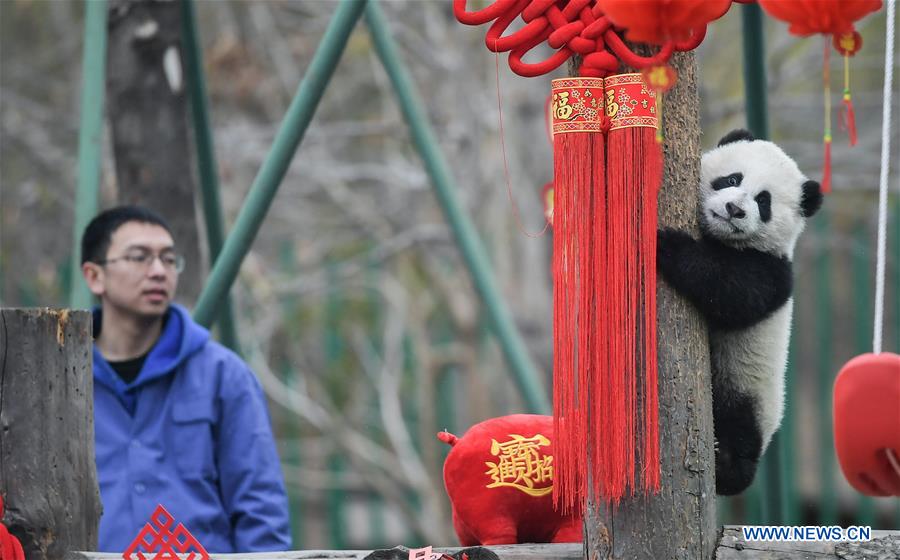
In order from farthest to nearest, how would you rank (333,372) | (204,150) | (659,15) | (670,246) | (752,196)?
(333,372) → (204,150) → (752,196) → (670,246) → (659,15)

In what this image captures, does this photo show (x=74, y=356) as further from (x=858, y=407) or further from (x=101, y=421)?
(x=858, y=407)

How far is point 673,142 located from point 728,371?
0.57 metres

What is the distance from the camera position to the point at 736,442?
254 centimetres

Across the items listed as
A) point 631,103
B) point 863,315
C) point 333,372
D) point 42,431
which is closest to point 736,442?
point 631,103

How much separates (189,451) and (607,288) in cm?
163

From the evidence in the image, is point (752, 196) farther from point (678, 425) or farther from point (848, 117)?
point (678, 425)

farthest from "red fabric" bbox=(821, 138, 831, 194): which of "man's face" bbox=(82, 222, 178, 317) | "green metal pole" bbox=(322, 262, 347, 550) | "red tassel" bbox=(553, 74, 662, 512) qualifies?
"green metal pole" bbox=(322, 262, 347, 550)

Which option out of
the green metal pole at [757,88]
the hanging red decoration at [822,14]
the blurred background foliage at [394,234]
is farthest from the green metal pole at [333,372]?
the hanging red decoration at [822,14]

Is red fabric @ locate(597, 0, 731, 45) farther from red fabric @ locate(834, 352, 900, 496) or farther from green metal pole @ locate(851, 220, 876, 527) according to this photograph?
green metal pole @ locate(851, 220, 876, 527)

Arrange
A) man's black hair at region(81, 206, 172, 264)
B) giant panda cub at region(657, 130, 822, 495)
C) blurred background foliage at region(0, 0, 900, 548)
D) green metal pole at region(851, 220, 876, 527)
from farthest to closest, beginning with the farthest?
blurred background foliage at region(0, 0, 900, 548), green metal pole at region(851, 220, 876, 527), man's black hair at region(81, 206, 172, 264), giant panda cub at region(657, 130, 822, 495)

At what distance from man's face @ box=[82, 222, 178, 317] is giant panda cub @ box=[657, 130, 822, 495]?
5.56 feet

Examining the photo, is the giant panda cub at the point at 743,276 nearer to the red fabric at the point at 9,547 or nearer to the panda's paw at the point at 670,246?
Result: the panda's paw at the point at 670,246

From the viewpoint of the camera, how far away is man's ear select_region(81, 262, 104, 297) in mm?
3488

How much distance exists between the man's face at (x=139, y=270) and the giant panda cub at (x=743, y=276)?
5.56ft
